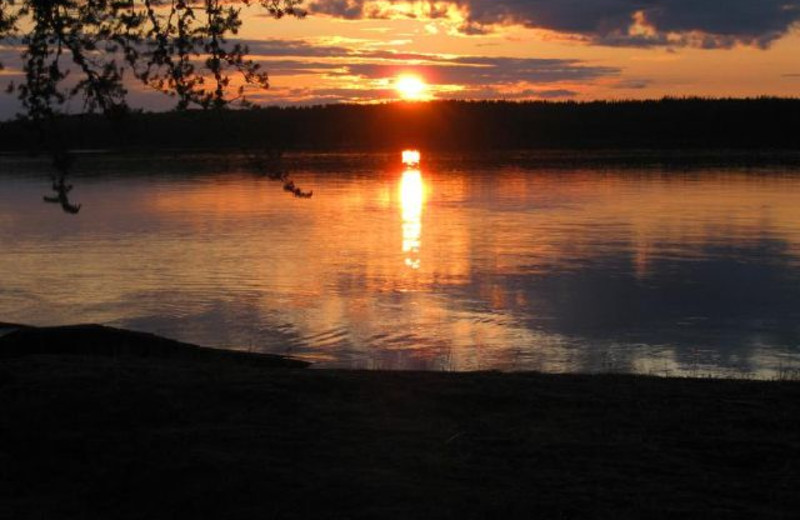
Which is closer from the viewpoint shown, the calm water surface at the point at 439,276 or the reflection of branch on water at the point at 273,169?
the reflection of branch on water at the point at 273,169

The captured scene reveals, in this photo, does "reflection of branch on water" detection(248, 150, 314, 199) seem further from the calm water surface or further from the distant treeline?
the distant treeline

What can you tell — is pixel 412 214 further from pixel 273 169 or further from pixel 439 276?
pixel 273 169

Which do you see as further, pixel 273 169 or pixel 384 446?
pixel 273 169

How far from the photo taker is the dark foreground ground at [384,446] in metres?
6.46

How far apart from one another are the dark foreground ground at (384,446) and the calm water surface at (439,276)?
533 centimetres

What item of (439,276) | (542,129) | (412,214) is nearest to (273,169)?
(439,276)

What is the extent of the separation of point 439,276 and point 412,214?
1580 cm

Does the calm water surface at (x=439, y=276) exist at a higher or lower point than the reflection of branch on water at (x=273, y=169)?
lower

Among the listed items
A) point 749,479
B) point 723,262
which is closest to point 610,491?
point 749,479

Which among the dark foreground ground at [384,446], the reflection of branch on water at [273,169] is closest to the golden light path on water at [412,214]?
the dark foreground ground at [384,446]

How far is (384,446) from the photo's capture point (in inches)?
296

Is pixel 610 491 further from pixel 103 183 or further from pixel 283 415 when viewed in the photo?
pixel 103 183

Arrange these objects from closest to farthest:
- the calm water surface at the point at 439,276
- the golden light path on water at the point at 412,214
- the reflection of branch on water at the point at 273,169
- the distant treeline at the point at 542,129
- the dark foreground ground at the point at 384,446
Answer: the dark foreground ground at the point at 384,446
the reflection of branch on water at the point at 273,169
the calm water surface at the point at 439,276
the golden light path on water at the point at 412,214
the distant treeline at the point at 542,129

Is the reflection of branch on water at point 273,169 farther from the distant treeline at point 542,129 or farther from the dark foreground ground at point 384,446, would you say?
the distant treeline at point 542,129
